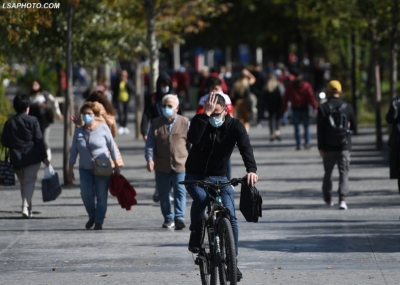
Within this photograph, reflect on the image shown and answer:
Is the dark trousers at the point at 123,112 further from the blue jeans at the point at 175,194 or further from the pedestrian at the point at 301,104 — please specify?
the blue jeans at the point at 175,194

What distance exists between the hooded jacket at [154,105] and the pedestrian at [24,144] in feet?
4.70

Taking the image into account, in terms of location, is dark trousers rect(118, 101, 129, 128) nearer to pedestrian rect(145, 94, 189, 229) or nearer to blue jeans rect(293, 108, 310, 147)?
blue jeans rect(293, 108, 310, 147)

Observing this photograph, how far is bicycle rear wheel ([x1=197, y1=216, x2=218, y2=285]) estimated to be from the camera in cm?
823

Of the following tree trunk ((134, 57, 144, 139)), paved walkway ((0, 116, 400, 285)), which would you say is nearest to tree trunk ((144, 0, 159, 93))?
tree trunk ((134, 57, 144, 139))

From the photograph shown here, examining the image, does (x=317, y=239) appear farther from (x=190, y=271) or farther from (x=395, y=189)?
(x=395, y=189)

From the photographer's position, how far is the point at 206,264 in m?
8.40

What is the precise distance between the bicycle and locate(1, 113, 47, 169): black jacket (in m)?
5.57

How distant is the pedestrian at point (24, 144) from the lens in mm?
13852

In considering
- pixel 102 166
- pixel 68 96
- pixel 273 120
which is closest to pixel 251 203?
pixel 102 166

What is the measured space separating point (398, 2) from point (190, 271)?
13176mm

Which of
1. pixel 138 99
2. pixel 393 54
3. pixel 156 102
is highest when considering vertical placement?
pixel 393 54

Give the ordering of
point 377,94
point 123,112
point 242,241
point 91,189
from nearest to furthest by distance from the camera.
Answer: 1. point 242,241
2. point 91,189
3. point 377,94
4. point 123,112

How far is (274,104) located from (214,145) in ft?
62.6

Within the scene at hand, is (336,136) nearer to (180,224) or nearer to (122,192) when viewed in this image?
(180,224)
